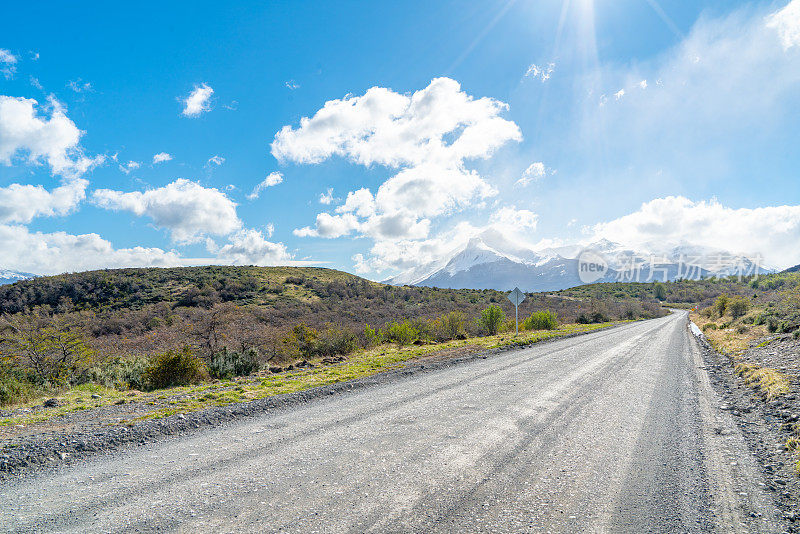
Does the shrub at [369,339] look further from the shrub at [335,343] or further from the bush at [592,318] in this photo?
the bush at [592,318]

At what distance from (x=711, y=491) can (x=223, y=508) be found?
15.5ft

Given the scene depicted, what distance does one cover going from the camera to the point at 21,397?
8086 mm

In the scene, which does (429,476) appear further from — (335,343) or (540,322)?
(540,322)

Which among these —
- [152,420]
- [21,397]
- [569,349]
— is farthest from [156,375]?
[569,349]

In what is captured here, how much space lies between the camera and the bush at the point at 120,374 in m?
10.3

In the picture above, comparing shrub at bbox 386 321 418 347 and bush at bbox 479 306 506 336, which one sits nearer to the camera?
shrub at bbox 386 321 418 347

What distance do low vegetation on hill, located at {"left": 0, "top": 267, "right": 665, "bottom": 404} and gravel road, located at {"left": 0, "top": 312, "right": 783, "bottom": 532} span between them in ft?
22.0

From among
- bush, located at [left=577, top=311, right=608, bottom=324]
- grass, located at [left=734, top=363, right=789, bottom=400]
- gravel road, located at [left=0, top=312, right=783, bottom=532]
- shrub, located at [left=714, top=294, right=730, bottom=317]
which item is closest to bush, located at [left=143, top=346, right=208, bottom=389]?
gravel road, located at [left=0, top=312, right=783, bottom=532]

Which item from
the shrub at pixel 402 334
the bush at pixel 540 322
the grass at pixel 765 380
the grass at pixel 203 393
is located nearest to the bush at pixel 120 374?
the grass at pixel 203 393

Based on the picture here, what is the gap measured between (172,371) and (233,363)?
2002 millimetres

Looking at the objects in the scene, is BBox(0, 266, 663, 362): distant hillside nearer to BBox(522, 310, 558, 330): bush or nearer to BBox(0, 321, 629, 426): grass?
BBox(0, 321, 629, 426): grass

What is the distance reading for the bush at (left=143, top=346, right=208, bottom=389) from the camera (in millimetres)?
10250

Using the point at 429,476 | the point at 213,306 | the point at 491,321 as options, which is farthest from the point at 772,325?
the point at 213,306

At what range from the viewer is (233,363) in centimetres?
1224
